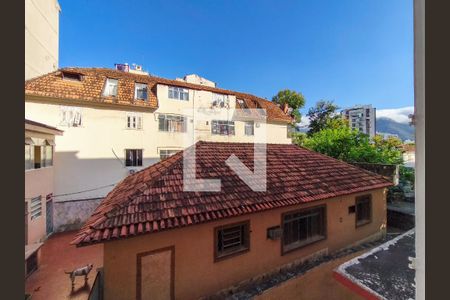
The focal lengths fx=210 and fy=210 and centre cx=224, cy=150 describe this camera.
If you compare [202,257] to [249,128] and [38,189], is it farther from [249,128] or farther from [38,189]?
[249,128]

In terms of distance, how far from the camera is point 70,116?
12.5m

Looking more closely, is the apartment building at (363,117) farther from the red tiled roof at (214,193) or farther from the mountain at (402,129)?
the mountain at (402,129)

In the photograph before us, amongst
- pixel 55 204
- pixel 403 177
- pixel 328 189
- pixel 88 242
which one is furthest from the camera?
pixel 403 177

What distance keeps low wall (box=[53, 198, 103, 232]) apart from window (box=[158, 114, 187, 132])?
6.56 m

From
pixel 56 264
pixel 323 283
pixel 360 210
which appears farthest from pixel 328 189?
pixel 56 264

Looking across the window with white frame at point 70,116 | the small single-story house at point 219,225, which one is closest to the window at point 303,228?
the small single-story house at point 219,225

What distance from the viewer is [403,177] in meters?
13.2

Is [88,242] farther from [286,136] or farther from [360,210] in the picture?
[286,136]

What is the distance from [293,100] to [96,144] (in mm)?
26637

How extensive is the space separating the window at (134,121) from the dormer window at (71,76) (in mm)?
4100

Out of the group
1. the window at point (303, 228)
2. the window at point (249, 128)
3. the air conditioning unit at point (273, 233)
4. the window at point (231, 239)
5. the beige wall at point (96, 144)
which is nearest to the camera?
the window at point (231, 239)

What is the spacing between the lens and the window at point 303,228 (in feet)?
22.3

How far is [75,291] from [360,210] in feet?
35.8

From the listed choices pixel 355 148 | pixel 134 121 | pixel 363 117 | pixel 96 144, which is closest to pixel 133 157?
pixel 96 144
